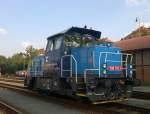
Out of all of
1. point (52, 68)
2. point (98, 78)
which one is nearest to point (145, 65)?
point (52, 68)

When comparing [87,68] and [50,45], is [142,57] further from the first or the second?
[87,68]

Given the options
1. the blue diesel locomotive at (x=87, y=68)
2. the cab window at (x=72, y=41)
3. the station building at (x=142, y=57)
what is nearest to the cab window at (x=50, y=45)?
the blue diesel locomotive at (x=87, y=68)

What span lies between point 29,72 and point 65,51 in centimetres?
617

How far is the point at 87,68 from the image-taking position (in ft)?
45.8

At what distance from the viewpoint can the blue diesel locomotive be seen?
1309cm

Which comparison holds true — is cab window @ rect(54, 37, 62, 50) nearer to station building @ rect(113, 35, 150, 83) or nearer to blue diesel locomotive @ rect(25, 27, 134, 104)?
blue diesel locomotive @ rect(25, 27, 134, 104)

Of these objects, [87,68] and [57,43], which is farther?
[57,43]

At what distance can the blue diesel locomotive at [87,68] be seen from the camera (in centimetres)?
1309

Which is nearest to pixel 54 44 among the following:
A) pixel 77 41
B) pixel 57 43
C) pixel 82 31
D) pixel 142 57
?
pixel 57 43

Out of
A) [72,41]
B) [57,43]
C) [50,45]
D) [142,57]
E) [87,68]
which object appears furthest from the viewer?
[142,57]

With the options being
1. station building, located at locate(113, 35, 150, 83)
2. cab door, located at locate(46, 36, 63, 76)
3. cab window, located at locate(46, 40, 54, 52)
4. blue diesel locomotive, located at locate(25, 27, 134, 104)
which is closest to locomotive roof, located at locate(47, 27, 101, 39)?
blue diesel locomotive, located at locate(25, 27, 134, 104)

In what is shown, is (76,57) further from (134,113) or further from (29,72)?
(29,72)

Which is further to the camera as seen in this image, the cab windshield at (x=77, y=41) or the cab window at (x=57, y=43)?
the cab window at (x=57, y=43)

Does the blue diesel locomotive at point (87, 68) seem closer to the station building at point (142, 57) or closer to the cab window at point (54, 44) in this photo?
the cab window at point (54, 44)
